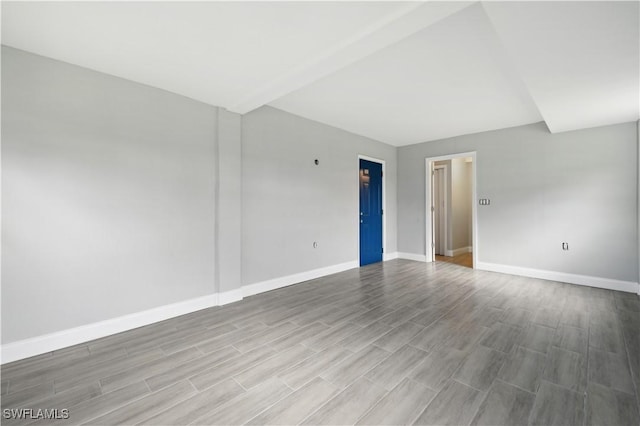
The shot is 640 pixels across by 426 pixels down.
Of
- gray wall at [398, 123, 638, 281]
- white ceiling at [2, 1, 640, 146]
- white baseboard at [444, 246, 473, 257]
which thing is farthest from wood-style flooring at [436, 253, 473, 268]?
white ceiling at [2, 1, 640, 146]

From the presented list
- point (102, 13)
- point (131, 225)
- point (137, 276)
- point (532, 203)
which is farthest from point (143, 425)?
point (532, 203)

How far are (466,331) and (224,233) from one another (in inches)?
118

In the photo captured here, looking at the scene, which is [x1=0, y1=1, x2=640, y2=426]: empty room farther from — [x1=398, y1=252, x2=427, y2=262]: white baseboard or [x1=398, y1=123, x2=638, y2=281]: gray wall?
[x1=398, y1=252, x2=427, y2=262]: white baseboard

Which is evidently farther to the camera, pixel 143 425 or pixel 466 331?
pixel 466 331

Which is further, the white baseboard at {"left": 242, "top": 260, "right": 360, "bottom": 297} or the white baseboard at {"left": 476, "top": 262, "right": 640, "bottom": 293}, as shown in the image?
the white baseboard at {"left": 476, "top": 262, "right": 640, "bottom": 293}

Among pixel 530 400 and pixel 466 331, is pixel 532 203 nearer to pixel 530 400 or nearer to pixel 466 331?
pixel 466 331

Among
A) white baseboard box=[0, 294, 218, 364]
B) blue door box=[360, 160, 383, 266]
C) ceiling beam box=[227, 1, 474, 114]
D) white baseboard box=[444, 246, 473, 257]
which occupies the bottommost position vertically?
white baseboard box=[0, 294, 218, 364]

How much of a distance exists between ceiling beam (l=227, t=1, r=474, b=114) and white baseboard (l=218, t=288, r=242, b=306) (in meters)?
2.50

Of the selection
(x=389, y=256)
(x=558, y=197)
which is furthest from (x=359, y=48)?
(x=389, y=256)

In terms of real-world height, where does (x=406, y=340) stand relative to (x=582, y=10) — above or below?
below

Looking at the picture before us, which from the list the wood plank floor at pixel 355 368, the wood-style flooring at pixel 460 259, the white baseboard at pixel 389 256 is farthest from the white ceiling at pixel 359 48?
the white baseboard at pixel 389 256

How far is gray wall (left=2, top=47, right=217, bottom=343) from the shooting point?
7.61 feet

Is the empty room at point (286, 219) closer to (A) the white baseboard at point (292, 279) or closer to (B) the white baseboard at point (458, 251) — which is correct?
(A) the white baseboard at point (292, 279)

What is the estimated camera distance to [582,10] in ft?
5.81
